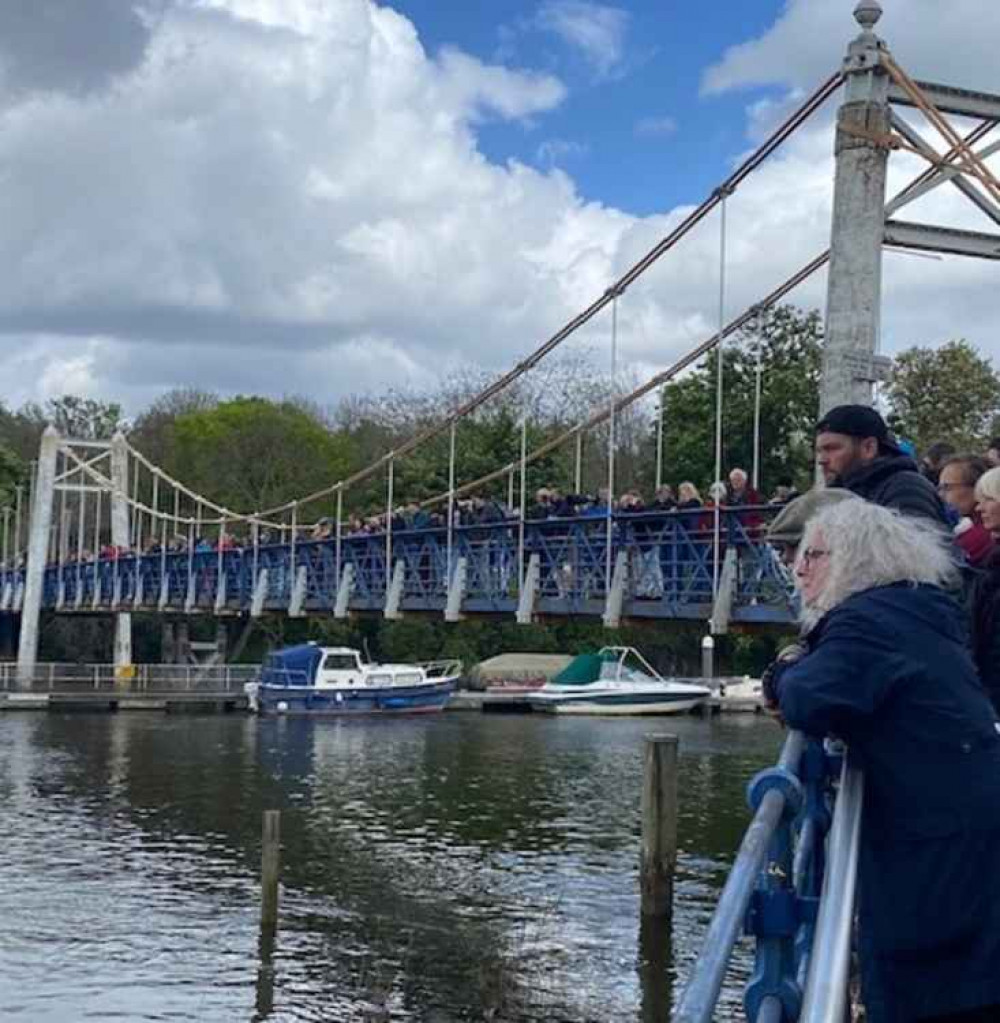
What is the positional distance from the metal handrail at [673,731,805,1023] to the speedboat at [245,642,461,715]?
43.3 meters

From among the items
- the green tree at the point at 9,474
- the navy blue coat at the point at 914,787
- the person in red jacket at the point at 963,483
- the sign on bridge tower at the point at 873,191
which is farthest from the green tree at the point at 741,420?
the green tree at the point at 9,474

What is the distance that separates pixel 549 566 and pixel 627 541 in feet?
8.77

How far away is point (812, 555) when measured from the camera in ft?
10.1

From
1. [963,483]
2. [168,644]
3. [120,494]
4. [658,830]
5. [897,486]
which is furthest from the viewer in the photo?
[168,644]

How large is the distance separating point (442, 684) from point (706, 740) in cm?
1077

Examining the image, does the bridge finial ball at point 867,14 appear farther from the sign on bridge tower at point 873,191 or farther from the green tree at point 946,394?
the green tree at point 946,394

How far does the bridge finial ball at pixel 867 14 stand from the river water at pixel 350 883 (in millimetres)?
7333

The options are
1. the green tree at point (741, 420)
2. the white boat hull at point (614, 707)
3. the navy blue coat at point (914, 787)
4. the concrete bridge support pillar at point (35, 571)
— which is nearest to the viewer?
the navy blue coat at point (914, 787)

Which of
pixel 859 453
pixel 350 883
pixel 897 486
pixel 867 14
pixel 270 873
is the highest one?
pixel 867 14

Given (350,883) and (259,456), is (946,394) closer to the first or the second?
(350,883)

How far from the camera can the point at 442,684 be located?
46906 mm

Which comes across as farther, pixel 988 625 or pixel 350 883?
pixel 350 883

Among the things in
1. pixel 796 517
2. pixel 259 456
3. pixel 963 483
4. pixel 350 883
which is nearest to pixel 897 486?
pixel 796 517

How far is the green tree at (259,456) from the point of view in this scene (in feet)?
200
